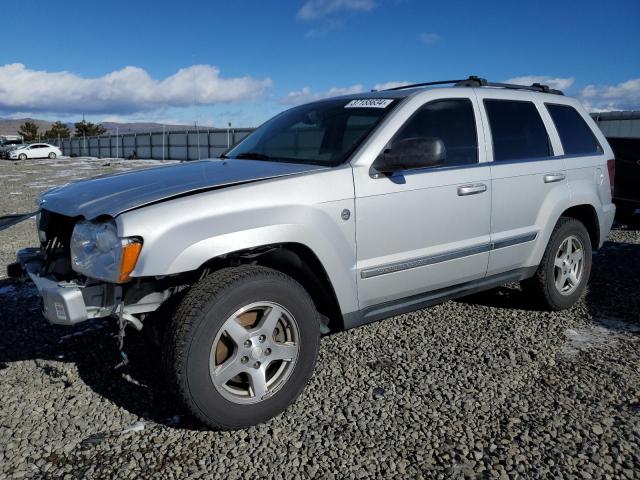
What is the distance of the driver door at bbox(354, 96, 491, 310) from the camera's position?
10.3 ft

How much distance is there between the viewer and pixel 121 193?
109 inches

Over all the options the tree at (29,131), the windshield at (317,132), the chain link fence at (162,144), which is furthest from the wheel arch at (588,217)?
the tree at (29,131)

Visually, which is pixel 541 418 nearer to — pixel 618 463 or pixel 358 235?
pixel 618 463

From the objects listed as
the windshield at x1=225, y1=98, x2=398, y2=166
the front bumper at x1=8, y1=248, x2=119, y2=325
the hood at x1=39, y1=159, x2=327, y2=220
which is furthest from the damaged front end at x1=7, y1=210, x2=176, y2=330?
the windshield at x1=225, y1=98, x2=398, y2=166

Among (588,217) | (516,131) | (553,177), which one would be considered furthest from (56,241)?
(588,217)

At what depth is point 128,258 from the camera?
2.40 metres

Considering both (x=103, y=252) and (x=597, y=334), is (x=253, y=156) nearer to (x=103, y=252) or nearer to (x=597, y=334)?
(x=103, y=252)

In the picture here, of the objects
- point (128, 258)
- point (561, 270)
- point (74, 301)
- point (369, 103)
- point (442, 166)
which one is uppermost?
point (369, 103)

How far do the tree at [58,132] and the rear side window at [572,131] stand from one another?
88.9 meters

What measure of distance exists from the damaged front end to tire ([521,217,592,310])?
2.98m

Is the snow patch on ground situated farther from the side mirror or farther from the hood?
the hood

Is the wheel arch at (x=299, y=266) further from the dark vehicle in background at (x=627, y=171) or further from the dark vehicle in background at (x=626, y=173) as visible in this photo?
the dark vehicle in background at (x=627, y=171)

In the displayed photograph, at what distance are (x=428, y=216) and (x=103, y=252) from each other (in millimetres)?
1900

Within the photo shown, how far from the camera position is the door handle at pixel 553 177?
4.12 meters
